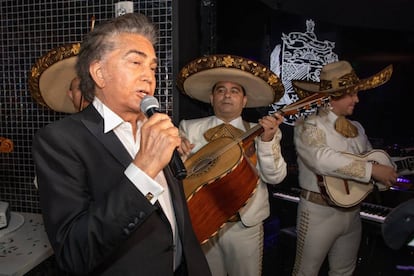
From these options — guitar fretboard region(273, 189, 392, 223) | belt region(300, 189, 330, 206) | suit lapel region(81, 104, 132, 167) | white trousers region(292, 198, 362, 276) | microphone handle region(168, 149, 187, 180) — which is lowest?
white trousers region(292, 198, 362, 276)

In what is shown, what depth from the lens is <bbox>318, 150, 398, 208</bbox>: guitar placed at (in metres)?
2.52

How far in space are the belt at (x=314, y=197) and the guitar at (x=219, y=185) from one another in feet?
2.70

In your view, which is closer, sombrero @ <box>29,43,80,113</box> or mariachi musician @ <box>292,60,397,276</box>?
sombrero @ <box>29,43,80,113</box>

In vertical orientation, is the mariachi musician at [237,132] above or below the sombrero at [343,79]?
below

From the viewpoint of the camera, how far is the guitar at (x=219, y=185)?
196 cm

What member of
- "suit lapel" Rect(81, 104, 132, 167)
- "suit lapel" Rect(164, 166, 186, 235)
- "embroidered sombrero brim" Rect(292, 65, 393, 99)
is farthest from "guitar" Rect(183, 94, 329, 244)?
"suit lapel" Rect(81, 104, 132, 167)

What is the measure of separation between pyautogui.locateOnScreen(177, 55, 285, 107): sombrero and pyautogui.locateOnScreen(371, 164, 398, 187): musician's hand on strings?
2.87ft

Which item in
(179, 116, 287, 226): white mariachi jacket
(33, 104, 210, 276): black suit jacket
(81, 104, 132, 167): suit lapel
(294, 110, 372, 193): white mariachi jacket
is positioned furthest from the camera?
(294, 110, 372, 193): white mariachi jacket

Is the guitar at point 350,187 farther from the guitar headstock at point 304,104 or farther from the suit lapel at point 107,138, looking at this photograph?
the suit lapel at point 107,138

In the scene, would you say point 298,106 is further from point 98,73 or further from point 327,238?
point 98,73

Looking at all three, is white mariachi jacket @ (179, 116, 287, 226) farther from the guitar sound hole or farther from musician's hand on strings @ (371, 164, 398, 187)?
musician's hand on strings @ (371, 164, 398, 187)

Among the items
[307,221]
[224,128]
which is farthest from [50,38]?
[307,221]

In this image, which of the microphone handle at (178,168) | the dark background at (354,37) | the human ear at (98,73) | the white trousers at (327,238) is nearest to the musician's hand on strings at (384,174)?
the dark background at (354,37)

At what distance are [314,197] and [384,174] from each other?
1.79ft
